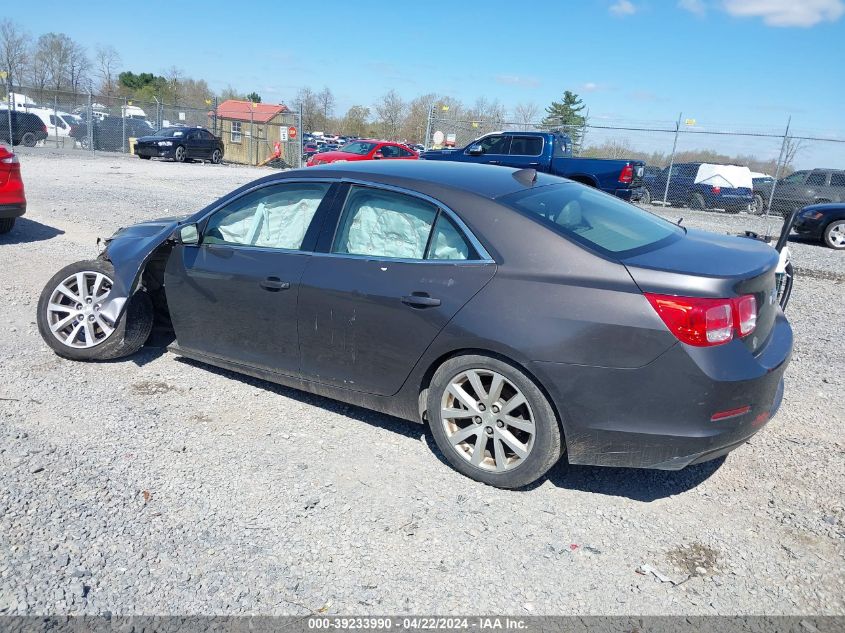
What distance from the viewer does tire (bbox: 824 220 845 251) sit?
505 inches

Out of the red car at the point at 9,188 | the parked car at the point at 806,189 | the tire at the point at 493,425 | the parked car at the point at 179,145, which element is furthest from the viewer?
the parked car at the point at 179,145

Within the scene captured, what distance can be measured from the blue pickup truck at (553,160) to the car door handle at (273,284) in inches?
454

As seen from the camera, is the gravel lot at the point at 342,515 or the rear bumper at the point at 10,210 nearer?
the gravel lot at the point at 342,515

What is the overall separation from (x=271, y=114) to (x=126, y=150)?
8135 mm

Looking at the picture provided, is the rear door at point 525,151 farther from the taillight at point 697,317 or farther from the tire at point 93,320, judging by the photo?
the taillight at point 697,317

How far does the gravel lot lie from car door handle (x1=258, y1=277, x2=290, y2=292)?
0.82m

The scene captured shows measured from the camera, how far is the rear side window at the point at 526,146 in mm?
16969

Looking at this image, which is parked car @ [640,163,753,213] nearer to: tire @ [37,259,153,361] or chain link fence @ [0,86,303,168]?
chain link fence @ [0,86,303,168]

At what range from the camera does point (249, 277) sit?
13.4ft

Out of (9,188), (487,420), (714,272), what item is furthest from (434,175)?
(9,188)

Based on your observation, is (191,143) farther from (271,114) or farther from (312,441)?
(312,441)

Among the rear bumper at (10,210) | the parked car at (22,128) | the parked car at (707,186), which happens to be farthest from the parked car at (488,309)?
the parked car at (22,128)

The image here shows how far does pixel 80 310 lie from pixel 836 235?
13.5 metres

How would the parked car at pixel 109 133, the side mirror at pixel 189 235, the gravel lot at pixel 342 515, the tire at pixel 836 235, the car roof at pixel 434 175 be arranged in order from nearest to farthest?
1. the gravel lot at pixel 342 515
2. the car roof at pixel 434 175
3. the side mirror at pixel 189 235
4. the tire at pixel 836 235
5. the parked car at pixel 109 133
